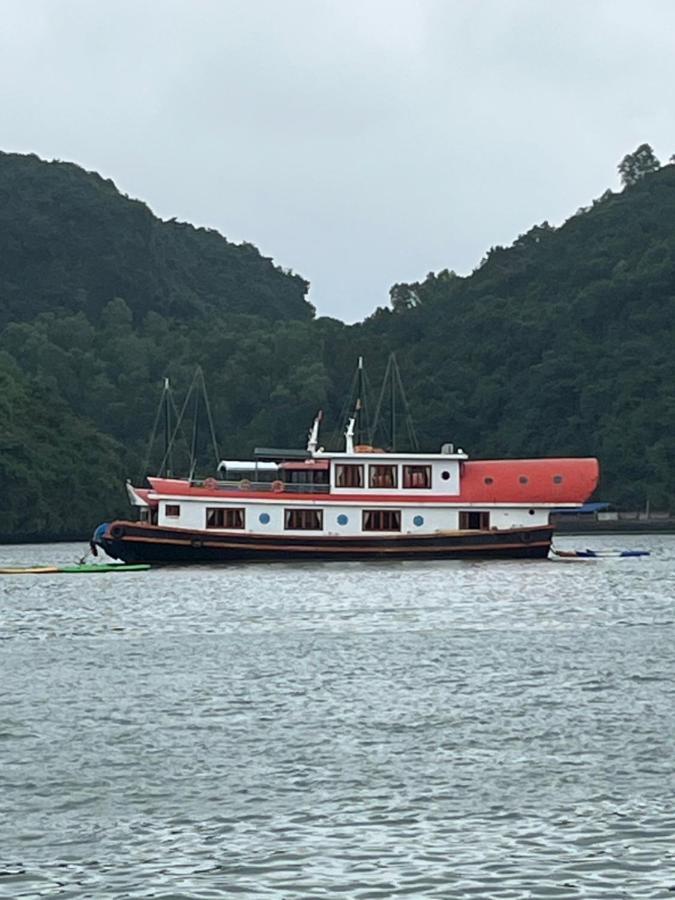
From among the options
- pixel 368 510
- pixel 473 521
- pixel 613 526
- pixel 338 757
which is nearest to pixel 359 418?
pixel 613 526

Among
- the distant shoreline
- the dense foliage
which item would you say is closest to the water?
the dense foliage

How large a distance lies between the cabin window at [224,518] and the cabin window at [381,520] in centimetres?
472

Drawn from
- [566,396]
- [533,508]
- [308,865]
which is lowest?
[308,865]

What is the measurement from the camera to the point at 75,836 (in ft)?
65.0

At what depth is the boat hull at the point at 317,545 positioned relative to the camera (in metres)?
69.6

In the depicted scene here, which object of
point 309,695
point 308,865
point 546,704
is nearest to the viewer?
point 308,865

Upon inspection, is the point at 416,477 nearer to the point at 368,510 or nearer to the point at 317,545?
the point at 368,510

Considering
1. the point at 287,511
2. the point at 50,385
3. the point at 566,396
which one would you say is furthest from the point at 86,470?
the point at 287,511

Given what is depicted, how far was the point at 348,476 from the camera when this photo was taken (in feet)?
230

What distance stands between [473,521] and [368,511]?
4.16 m

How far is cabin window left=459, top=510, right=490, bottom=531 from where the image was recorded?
70625 mm

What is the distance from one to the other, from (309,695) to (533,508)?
4027 cm

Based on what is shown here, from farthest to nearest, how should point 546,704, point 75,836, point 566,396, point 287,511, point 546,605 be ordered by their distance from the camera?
point 566,396
point 287,511
point 546,605
point 546,704
point 75,836

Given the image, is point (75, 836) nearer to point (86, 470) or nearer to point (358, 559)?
point (358, 559)
